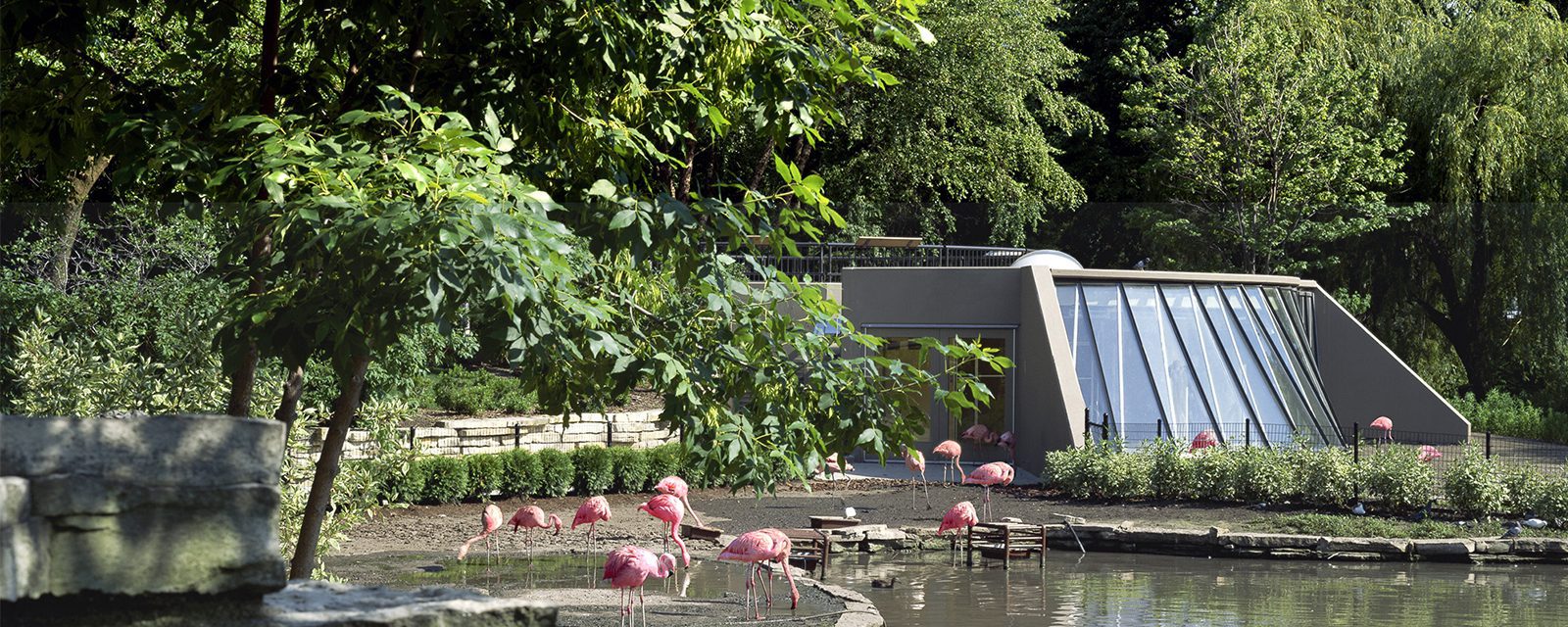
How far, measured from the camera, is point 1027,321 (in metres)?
21.0

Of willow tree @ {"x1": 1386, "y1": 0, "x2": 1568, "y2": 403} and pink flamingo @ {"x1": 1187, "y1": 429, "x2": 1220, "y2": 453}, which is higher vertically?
willow tree @ {"x1": 1386, "y1": 0, "x2": 1568, "y2": 403}

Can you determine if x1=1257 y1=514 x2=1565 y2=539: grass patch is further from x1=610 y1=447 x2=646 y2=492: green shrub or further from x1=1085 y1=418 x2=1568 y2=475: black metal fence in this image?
x1=610 y1=447 x2=646 y2=492: green shrub

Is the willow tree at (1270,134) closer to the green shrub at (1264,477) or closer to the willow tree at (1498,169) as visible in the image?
→ the willow tree at (1498,169)

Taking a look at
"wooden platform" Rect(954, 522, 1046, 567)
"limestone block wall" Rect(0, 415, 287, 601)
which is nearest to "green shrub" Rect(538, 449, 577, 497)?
"wooden platform" Rect(954, 522, 1046, 567)

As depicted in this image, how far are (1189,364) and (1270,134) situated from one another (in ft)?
32.2

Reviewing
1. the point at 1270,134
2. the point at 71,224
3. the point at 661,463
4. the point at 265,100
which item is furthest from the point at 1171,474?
the point at 1270,134

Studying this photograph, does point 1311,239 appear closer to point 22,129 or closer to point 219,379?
point 219,379

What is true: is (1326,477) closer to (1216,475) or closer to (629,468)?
(1216,475)

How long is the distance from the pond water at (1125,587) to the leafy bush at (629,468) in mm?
4643

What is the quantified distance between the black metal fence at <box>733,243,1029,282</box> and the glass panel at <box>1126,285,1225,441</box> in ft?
11.4

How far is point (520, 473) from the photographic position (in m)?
17.1

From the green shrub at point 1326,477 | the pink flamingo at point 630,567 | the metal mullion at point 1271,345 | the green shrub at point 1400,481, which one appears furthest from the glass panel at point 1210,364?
the pink flamingo at point 630,567

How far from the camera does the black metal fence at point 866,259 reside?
82.3 feet

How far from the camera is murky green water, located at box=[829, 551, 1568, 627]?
10.9 m
